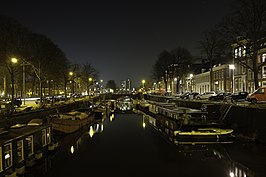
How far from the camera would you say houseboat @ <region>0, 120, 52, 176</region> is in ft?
52.3

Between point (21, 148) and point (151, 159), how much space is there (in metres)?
10.8

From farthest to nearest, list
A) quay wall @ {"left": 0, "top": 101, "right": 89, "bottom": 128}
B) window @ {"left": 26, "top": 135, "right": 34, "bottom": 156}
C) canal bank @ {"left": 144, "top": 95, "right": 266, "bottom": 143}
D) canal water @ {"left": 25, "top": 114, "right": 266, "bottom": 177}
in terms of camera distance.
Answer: quay wall @ {"left": 0, "top": 101, "right": 89, "bottom": 128} < canal bank @ {"left": 144, "top": 95, "right": 266, "bottom": 143} < window @ {"left": 26, "top": 135, "right": 34, "bottom": 156} < canal water @ {"left": 25, "top": 114, "right": 266, "bottom": 177}

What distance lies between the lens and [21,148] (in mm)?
18594

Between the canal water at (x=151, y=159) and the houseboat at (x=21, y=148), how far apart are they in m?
0.95

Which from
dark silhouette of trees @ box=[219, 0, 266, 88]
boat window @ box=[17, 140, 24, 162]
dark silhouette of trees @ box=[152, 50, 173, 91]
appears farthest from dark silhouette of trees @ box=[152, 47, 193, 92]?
boat window @ box=[17, 140, 24, 162]

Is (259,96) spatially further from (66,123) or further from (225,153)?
(66,123)

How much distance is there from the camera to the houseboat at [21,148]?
15931 millimetres

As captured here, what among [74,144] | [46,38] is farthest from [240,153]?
[46,38]

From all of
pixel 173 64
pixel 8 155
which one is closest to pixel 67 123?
pixel 8 155

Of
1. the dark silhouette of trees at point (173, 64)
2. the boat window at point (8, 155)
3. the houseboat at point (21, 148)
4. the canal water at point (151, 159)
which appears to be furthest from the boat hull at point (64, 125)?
the dark silhouette of trees at point (173, 64)

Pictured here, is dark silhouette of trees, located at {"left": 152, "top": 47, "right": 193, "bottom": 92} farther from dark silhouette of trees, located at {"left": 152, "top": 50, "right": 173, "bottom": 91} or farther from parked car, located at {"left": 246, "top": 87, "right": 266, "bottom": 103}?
parked car, located at {"left": 246, "top": 87, "right": 266, "bottom": 103}

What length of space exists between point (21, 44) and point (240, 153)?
156ft

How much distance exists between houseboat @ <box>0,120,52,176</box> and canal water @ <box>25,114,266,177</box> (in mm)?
952

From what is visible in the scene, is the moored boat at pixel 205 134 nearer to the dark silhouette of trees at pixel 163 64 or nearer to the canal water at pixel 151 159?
the canal water at pixel 151 159
